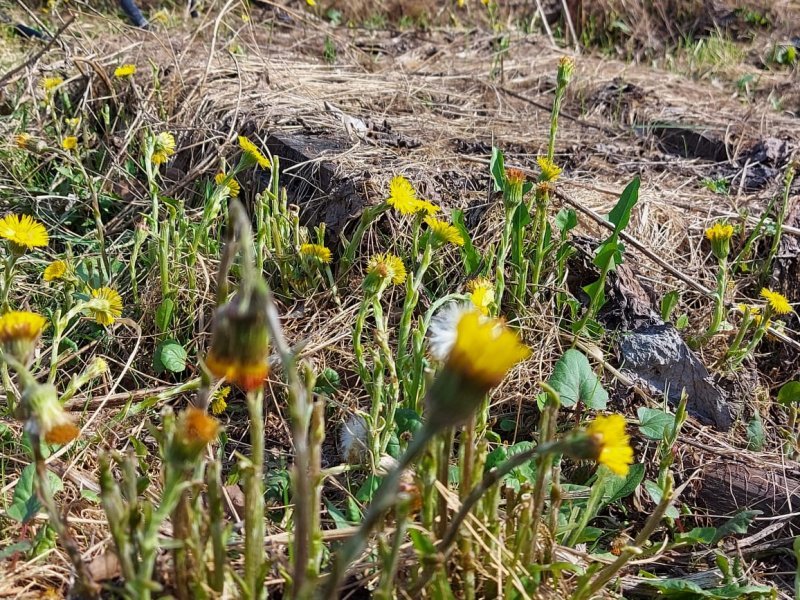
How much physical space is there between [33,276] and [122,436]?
0.78 meters

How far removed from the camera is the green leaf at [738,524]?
1.39 meters

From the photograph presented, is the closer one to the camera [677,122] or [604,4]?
[677,122]

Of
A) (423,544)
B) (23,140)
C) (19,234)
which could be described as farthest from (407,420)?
(23,140)

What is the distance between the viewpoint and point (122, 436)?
157 centimetres

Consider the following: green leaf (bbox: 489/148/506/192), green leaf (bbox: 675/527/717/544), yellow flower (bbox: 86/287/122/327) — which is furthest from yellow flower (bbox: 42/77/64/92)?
green leaf (bbox: 675/527/717/544)

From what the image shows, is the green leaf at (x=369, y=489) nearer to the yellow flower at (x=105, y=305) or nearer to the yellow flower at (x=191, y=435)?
the yellow flower at (x=191, y=435)

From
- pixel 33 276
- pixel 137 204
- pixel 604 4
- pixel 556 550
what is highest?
pixel 604 4

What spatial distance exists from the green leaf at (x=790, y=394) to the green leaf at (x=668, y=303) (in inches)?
13.1

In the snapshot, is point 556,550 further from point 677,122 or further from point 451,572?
point 677,122

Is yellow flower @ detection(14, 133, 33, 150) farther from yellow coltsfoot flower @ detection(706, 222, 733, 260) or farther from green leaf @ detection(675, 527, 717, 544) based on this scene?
green leaf @ detection(675, 527, 717, 544)

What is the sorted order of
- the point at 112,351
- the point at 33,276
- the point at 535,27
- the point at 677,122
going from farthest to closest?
the point at 535,27 → the point at 677,122 → the point at 33,276 → the point at 112,351

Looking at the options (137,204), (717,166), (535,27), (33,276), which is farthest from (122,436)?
(535,27)

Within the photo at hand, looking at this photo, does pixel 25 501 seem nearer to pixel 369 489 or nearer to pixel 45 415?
pixel 45 415

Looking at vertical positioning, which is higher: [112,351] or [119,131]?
[119,131]
